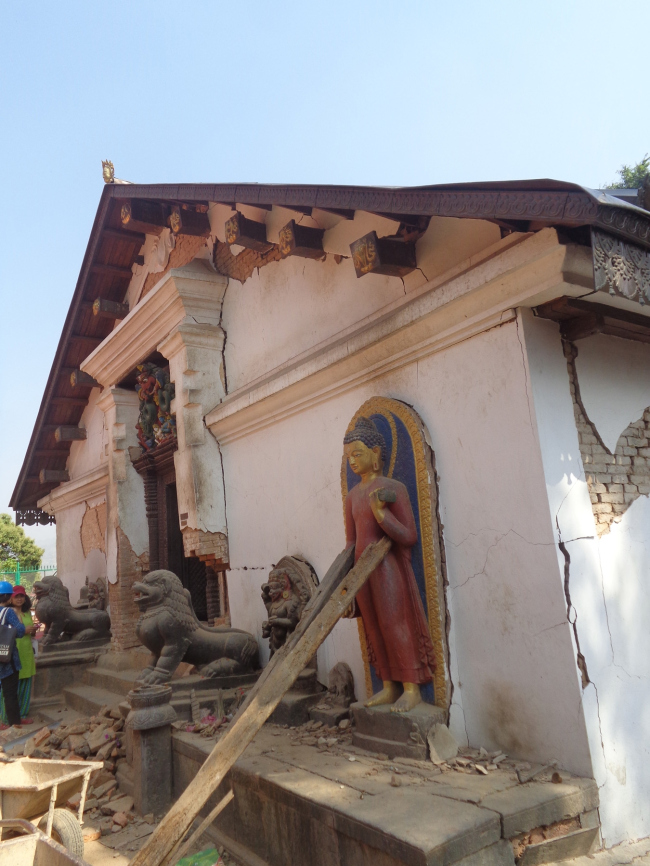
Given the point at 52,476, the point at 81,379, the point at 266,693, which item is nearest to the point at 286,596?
the point at 266,693

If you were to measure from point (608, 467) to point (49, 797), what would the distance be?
11.9 feet

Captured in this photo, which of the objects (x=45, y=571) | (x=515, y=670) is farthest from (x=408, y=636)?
(x=45, y=571)

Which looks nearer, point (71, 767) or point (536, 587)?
point (536, 587)

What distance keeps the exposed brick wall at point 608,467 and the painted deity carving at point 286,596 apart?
7.54ft

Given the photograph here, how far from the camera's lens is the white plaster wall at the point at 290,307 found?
193 inches

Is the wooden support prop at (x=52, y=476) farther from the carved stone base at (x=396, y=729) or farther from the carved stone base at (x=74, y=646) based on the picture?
the carved stone base at (x=396, y=729)

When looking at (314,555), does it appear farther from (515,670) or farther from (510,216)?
(510,216)

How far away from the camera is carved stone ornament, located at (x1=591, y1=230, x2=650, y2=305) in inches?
113

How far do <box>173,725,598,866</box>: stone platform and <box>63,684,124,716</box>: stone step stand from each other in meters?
3.08

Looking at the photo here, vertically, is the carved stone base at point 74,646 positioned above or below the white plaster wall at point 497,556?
below

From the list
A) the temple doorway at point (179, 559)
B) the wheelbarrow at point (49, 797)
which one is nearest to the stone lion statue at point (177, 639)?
the wheelbarrow at point (49, 797)

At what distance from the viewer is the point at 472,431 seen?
12.3 ft

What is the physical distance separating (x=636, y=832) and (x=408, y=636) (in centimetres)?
143

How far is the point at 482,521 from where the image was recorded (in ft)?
12.0
